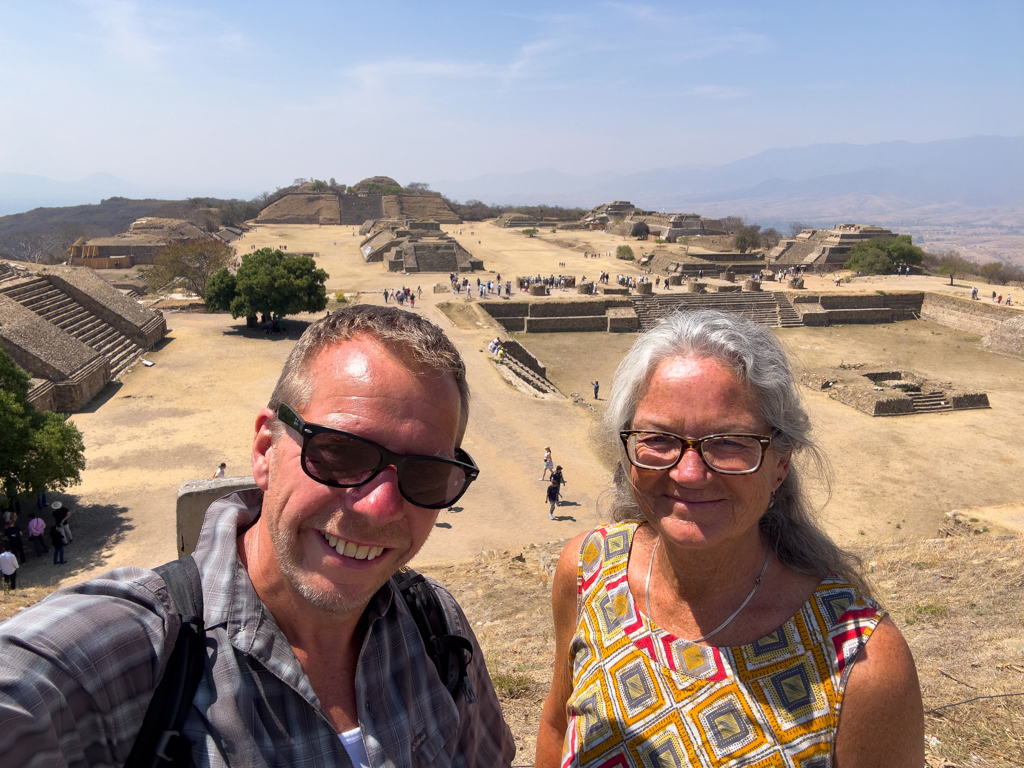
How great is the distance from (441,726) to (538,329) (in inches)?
964

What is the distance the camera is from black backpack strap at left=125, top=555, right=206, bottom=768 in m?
1.08

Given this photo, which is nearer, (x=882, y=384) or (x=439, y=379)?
(x=439, y=379)

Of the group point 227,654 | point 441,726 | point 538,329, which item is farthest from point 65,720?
point 538,329

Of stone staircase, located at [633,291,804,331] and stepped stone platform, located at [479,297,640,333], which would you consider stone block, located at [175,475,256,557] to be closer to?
stepped stone platform, located at [479,297,640,333]

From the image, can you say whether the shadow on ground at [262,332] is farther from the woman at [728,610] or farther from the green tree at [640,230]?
the green tree at [640,230]

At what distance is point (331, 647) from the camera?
150 centimetres

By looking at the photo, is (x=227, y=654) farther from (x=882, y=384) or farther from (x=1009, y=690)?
(x=882, y=384)

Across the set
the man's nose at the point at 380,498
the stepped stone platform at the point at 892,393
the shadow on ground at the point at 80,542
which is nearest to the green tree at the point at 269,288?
the shadow on ground at the point at 80,542

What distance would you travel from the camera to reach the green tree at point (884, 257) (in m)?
37.2

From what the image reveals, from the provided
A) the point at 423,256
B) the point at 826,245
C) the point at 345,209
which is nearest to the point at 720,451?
the point at 423,256

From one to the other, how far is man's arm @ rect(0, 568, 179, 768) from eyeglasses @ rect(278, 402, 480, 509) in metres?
0.39

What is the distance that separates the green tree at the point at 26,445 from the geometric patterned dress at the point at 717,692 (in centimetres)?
983

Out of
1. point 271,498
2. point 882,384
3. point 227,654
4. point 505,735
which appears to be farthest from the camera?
point 882,384

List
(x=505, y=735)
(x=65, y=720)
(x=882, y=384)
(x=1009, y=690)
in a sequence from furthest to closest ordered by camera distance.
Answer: (x=882, y=384), (x=1009, y=690), (x=505, y=735), (x=65, y=720)
